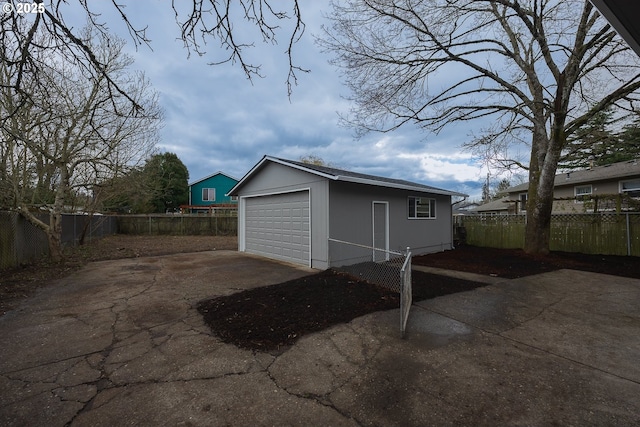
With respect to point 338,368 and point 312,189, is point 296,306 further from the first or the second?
point 312,189

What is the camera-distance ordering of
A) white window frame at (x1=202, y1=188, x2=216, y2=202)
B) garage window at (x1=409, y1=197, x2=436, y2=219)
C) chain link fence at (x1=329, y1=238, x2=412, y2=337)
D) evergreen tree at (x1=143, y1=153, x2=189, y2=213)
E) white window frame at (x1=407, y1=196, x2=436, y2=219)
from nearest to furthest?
1. chain link fence at (x1=329, y1=238, x2=412, y2=337)
2. white window frame at (x1=407, y1=196, x2=436, y2=219)
3. garage window at (x1=409, y1=197, x2=436, y2=219)
4. evergreen tree at (x1=143, y1=153, x2=189, y2=213)
5. white window frame at (x1=202, y1=188, x2=216, y2=202)

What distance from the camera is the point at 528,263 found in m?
8.69

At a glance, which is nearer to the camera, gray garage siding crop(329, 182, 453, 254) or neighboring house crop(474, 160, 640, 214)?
gray garage siding crop(329, 182, 453, 254)

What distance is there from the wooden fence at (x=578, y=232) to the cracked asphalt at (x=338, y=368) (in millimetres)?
6742

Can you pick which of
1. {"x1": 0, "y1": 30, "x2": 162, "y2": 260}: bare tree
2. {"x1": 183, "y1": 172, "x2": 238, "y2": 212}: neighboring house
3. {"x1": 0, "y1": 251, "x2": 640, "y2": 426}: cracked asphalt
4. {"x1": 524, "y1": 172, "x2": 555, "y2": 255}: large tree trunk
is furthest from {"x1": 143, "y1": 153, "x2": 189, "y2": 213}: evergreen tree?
{"x1": 524, "y1": 172, "x2": 555, "y2": 255}: large tree trunk

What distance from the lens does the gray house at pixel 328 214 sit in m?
A: 8.01

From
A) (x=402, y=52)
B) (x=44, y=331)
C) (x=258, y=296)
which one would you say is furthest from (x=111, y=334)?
(x=402, y=52)

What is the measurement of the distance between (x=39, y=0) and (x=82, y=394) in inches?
124

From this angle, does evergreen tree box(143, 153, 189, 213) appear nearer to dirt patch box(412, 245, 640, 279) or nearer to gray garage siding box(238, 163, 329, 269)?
gray garage siding box(238, 163, 329, 269)

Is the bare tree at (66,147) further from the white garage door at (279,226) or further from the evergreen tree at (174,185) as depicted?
the evergreen tree at (174,185)

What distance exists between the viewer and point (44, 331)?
12.7ft

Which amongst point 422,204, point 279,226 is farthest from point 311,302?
point 422,204

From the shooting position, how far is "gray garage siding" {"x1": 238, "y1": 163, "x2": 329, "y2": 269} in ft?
25.8

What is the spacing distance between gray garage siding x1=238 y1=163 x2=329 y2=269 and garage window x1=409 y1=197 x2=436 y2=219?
14.1ft
